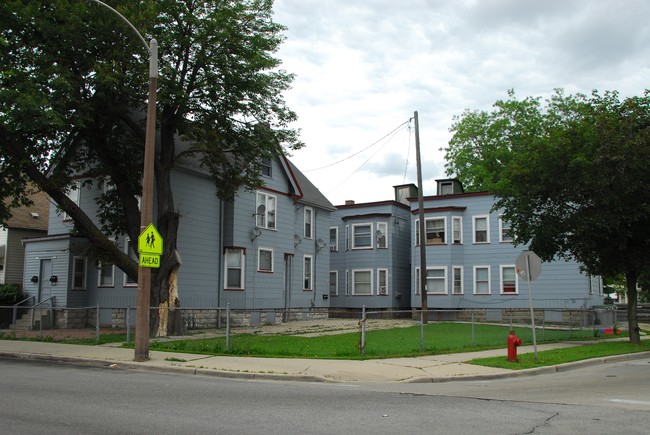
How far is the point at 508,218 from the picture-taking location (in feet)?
76.1

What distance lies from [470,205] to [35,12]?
27294 mm

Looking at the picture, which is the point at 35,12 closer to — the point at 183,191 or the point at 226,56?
the point at 226,56

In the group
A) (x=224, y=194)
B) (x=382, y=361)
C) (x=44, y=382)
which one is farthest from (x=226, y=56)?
(x=44, y=382)

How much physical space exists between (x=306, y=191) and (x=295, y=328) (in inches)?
494

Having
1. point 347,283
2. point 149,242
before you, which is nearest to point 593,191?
point 149,242

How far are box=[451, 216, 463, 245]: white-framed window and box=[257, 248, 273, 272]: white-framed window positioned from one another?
1266 cm

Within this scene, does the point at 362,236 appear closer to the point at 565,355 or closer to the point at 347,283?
the point at 347,283

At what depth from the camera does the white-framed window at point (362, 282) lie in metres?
41.1

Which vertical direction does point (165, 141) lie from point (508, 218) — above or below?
above

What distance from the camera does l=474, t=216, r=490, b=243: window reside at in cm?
3759

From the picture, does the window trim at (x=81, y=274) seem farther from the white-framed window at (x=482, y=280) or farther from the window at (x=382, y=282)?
the white-framed window at (x=482, y=280)

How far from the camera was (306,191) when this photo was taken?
123 feet

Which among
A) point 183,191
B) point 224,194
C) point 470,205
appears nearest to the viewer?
point 224,194

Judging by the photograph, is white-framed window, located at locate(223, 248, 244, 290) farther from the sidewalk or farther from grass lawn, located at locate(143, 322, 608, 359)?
the sidewalk
